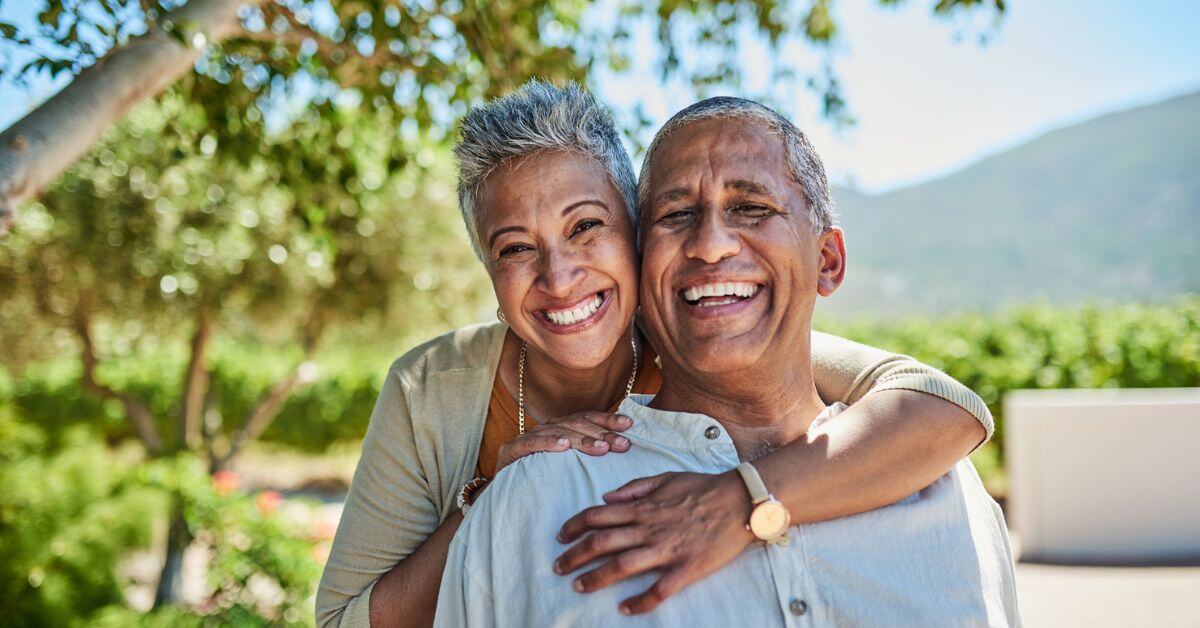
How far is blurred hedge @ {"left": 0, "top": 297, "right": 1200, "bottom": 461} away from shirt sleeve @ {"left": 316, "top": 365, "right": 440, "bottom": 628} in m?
4.54

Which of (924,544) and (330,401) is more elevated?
(330,401)

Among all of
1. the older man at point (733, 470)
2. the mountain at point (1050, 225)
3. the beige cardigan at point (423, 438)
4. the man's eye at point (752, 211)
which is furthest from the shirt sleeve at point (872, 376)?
the mountain at point (1050, 225)

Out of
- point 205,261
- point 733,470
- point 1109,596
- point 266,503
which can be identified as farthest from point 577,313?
point 205,261

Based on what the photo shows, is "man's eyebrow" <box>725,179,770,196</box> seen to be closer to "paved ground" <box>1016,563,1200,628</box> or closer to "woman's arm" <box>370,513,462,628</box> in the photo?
"woman's arm" <box>370,513,462,628</box>

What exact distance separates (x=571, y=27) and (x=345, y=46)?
1866 millimetres

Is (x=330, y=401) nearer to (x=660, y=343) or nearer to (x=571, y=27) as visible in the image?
(x=571, y=27)

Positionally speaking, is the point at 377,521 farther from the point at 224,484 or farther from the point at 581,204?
the point at 224,484

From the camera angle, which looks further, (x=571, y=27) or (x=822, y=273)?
(x=571, y=27)

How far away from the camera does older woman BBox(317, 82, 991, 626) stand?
192 cm

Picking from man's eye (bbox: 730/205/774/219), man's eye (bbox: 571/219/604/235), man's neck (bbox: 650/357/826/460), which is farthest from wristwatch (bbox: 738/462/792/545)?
man's eye (bbox: 571/219/604/235)

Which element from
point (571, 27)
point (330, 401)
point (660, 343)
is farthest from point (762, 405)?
point (330, 401)

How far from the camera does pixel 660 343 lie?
2145 mm

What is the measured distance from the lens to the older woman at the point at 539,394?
6.31 ft

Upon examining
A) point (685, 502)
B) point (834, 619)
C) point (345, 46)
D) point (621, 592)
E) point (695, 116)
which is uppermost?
point (345, 46)
